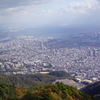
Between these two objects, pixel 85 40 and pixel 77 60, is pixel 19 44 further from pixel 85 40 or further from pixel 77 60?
pixel 77 60

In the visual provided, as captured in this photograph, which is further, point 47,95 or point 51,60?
point 51,60

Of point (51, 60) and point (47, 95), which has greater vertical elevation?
point (47, 95)

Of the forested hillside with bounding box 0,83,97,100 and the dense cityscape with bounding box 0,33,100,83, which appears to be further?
the dense cityscape with bounding box 0,33,100,83

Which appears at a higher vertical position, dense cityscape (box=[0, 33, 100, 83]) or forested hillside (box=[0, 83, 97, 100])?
forested hillside (box=[0, 83, 97, 100])

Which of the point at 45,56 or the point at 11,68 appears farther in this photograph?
the point at 45,56

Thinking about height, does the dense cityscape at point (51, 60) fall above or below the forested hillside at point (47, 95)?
below

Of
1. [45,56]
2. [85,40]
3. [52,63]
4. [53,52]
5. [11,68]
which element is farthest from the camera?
[85,40]

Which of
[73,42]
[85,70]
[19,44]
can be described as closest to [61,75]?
[85,70]

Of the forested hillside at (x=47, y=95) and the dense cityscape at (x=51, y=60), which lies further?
the dense cityscape at (x=51, y=60)
